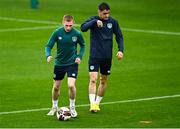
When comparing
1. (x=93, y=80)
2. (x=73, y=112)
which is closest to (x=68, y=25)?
(x=93, y=80)

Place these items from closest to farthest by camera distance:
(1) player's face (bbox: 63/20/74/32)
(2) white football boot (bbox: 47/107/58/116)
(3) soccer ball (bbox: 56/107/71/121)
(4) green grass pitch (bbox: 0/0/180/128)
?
(3) soccer ball (bbox: 56/107/71/121), (1) player's face (bbox: 63/20/74/32), (4) green grass pitch (bbox: 0/0/180/128), (2) white football boot (bbox: 47/107/58/116)

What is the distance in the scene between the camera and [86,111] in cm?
1964

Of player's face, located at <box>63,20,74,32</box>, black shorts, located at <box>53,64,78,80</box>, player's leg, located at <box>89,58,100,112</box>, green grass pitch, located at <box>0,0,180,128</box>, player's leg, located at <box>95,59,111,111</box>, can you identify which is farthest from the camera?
player's leg, located at <box>95,59,111,111</box>

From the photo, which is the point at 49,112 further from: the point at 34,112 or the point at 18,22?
the point at 18,22

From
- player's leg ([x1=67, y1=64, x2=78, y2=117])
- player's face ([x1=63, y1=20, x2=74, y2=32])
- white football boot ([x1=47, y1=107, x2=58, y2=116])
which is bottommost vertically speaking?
white football boot ([x1=47, y1=107, x2=58, y2=116])

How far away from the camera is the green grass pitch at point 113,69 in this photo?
18.8 metres

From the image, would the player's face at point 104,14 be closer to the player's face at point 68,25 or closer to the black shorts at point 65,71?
the player's face at point 68,25

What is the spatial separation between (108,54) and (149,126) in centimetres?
259

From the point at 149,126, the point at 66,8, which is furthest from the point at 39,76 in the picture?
the point at 66,8

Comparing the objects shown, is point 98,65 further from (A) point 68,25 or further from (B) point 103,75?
(A) point 68,25

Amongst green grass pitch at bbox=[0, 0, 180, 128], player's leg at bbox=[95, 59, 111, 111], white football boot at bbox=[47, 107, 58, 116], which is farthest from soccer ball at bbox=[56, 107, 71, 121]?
player's leg at bbox=[95, 59, 111, 111]

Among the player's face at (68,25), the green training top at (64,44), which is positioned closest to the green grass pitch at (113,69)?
the green training top at (64,44)

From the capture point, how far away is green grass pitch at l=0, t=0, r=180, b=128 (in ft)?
61.6

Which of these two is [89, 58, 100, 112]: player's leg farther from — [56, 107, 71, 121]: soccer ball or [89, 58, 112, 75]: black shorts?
[56, 107, 71, 121]: soccer ball
